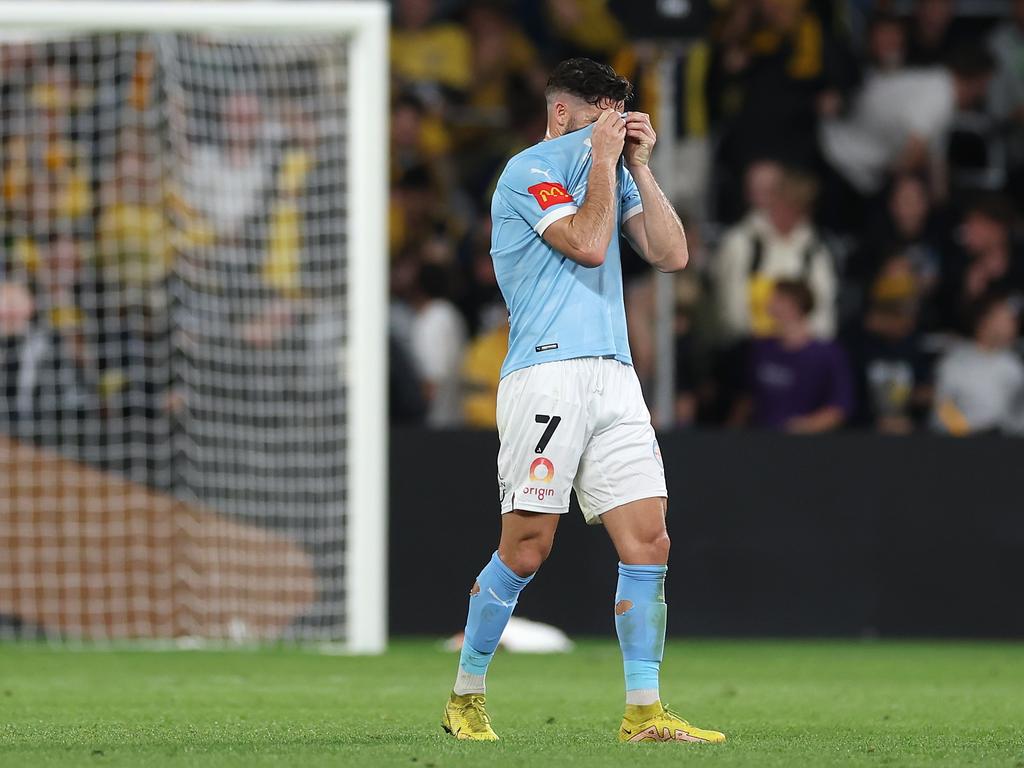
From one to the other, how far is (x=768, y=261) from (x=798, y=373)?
0.85 m

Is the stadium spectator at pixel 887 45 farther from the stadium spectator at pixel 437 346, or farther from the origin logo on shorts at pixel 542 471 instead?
the origin logo on shorts at pixel 542 471

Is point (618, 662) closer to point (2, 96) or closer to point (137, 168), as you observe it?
point (137, 168)

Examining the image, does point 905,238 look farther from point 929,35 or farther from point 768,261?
point 929,35

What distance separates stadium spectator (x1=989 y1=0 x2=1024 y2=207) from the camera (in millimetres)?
14039

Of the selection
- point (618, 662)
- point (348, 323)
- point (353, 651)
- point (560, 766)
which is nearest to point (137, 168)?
point (348, 323)

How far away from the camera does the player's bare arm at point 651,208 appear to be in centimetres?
599

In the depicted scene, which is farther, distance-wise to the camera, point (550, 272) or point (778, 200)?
point (778, 200)

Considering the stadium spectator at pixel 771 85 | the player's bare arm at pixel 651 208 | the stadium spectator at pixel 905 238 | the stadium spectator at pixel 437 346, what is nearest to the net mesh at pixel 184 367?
the stadium spectator at pixel 437 346

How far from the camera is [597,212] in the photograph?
5852 mm

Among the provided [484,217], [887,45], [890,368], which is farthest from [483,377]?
[887,45]

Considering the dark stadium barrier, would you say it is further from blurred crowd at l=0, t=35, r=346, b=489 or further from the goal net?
blurred crowd at l=0, t=35, r=346, b=489

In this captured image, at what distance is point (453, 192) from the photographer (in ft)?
44.6

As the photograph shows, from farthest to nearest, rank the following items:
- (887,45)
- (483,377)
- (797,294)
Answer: (887,45) → (483,377) → (797,294)

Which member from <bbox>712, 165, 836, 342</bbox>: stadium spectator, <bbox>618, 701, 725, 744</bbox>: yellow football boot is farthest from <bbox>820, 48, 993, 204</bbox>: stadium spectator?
<bbox>618, 701, 725, 744</bbox>: yellow football boot
